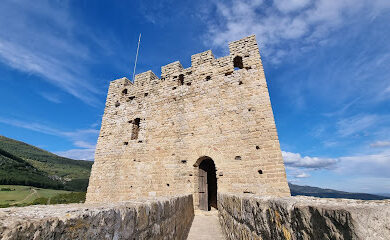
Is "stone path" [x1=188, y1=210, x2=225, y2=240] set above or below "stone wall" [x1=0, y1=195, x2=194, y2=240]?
below

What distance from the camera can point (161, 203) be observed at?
244cm

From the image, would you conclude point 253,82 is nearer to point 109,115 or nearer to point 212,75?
point 212,75

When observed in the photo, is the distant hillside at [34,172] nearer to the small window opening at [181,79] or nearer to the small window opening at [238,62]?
the small window opening at [181,79]

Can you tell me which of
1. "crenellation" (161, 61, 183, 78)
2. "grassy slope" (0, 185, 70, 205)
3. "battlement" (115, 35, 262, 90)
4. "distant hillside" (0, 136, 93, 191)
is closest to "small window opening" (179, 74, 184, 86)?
"battlement" (115, 35, 262, 90)

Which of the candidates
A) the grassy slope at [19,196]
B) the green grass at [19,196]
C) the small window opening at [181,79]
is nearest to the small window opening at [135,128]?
the small window opening at [181,79]

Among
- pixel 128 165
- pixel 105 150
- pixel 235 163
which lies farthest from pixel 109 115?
pixel 235 163

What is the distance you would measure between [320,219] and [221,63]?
25.3 feet

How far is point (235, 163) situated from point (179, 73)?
515 cm

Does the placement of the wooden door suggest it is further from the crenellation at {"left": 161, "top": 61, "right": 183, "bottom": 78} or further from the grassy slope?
the grassy slope

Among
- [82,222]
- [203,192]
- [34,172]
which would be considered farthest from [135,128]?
[34,172]

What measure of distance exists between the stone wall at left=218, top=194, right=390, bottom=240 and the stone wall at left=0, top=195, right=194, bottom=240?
3.78 feet

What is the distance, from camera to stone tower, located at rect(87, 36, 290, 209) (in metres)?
6.24

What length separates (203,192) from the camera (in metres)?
7.14

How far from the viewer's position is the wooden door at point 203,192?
22.7 ft
